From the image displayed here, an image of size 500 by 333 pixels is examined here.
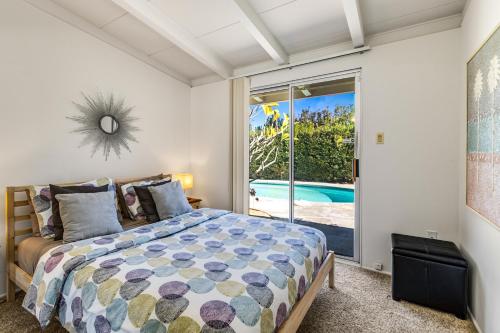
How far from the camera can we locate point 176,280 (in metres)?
1.21

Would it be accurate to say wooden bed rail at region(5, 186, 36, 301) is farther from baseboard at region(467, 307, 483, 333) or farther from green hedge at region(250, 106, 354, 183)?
Answer: baseboard at region(467, 307, 483, 333)

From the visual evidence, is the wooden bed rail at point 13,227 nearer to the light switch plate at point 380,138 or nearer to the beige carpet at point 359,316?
the beige carpet at point 359,316

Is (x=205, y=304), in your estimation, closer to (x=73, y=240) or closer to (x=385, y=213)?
(x=73, y=240)

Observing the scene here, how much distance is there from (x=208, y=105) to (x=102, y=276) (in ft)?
9.88

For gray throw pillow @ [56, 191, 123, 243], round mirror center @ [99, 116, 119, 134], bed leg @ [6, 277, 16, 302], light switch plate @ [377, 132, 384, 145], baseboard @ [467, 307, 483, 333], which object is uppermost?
round mirror center @ [99, 116, 119, 134]

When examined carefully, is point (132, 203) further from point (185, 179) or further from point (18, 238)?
point (185, 179)

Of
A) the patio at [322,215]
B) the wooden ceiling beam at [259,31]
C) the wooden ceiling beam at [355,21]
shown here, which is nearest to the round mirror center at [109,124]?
the wooden ceiling beam at [259,31]

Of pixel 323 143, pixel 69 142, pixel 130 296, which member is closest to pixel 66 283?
pixel 130 296

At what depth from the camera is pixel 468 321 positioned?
180 cm

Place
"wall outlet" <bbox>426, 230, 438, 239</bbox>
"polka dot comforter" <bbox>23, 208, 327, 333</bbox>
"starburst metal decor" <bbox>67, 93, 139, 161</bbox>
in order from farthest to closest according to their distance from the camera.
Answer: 1. "starburst metal decor" <bbox>67, 93, 139, 161</bbox>
2. "wall outlet" <bbox>426, 230, 438, 239</bbox>
3. "polka dot comforter" <bbox>23, 208, 327, 333</bbox>

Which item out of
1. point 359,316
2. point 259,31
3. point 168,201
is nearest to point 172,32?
point 259,31

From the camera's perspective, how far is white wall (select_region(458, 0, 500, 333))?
4.76 ft

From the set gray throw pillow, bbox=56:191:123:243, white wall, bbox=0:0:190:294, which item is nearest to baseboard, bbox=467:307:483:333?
gray throw pillow, bbox=56:191:123:243

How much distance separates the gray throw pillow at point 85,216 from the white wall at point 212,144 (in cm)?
179
